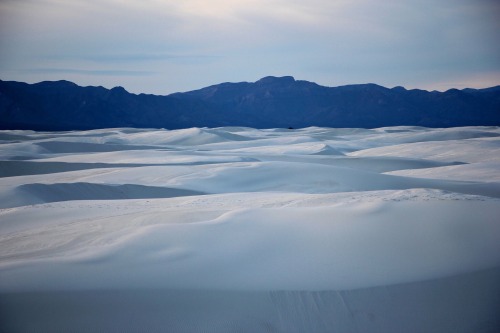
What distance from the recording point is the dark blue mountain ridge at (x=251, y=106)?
95438mm

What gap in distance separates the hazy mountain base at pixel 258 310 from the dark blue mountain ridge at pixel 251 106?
264 ft

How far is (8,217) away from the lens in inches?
201

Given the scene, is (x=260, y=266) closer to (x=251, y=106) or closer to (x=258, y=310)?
(x=258, y=310)

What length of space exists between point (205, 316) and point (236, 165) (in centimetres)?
691

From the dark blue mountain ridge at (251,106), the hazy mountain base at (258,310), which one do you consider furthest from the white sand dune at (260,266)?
the dark blue mountain ridge at (251,106)

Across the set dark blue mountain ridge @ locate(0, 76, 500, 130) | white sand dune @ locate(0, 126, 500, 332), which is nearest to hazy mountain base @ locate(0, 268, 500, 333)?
white sand dune @ locate(0, 126, 500, 332)

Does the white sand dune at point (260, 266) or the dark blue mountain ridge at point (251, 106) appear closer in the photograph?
the white sand dune at point (260, 266)

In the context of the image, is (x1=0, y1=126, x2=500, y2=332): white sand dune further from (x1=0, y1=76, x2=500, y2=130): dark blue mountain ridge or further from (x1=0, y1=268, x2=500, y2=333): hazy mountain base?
(x1=0, y1=76, x2=500, y2=130): dark blue mountain ridge

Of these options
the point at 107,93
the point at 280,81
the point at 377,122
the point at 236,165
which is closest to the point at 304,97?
the point at 280,81

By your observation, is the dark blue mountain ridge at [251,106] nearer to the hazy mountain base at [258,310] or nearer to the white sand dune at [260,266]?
the white sand dune at [260,266]

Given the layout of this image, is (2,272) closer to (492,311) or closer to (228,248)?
(228,248)

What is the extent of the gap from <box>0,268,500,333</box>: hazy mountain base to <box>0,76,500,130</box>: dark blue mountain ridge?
80520mm

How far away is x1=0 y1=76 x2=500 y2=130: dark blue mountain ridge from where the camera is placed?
95438 millimetres

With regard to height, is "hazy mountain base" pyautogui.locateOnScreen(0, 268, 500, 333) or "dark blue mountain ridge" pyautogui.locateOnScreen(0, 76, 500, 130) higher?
"dark blue mountain ridge" pyautogui.locateOnScreen(0, 76, 500, 130)
